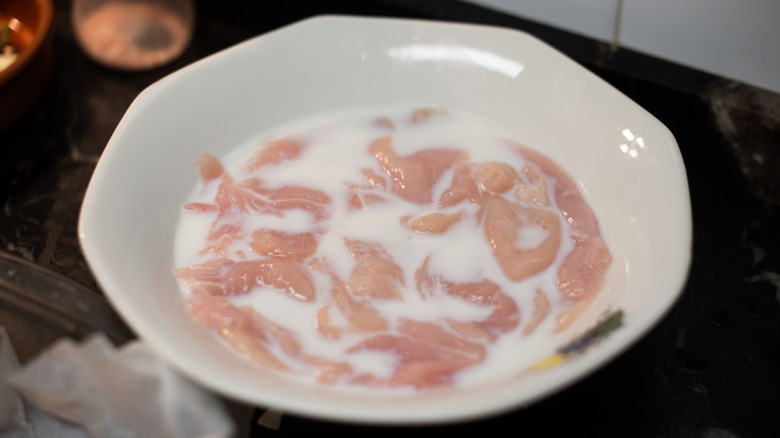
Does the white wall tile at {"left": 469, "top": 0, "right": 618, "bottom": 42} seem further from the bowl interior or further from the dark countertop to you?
the bowl interior

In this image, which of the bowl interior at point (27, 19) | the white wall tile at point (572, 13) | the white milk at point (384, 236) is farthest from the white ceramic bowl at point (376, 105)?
the bowl interior at point (27, 19)

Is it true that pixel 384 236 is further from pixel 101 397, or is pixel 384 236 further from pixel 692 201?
pixel 692 201

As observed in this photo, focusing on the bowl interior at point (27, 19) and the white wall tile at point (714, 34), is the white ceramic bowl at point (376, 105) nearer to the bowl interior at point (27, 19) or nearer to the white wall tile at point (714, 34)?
the white wall tile at point (714, 34)

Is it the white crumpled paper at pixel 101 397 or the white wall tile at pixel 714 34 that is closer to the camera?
the white crumpled paper at pixel 101 397

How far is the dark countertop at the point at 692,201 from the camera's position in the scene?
1.15 metres

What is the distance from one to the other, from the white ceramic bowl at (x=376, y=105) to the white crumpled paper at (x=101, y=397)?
2.7 inches

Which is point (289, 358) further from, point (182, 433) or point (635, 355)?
point (635, 355)

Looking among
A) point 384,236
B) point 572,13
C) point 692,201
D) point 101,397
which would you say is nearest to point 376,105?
point 384,236

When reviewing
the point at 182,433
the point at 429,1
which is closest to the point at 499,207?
the point at 182,433

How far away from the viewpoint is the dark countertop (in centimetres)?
115

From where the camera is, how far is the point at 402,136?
144cm

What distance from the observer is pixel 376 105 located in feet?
4.93

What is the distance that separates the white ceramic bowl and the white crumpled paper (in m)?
0.07

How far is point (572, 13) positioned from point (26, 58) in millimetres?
1127
